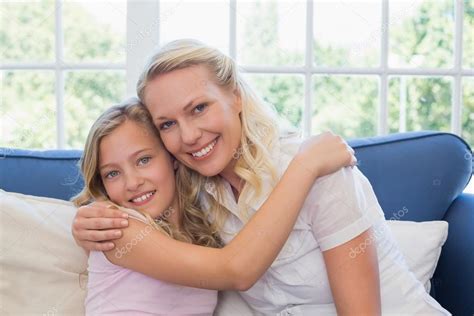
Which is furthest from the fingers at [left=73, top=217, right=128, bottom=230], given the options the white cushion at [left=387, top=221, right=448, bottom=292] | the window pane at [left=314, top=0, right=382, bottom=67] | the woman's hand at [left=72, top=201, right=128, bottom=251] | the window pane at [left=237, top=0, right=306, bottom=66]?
the window pane at [left=314, top=0, right=382, bottom=67]

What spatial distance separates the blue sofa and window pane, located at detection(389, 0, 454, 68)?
136 centimetres

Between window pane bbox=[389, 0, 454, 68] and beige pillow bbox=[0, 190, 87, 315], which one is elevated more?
window pane bbox=[389, 0, 454, 68]

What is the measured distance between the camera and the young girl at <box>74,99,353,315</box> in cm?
126

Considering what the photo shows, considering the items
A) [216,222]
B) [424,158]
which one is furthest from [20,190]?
[424,158]

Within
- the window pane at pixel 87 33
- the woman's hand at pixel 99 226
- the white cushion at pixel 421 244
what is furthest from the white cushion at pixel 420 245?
the window pane at pixel 87 33

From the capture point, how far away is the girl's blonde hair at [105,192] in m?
1.40

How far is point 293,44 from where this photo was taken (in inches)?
97.1

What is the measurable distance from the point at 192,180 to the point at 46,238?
38 cm

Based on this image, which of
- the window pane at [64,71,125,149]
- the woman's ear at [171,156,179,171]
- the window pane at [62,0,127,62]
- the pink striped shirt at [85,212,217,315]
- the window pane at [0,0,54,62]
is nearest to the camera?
the pink striped shirt at [85,212,217,315]

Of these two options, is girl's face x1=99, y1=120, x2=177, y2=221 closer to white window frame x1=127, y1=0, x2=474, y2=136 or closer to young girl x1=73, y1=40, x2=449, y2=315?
young girl x1=73, y1=40, x2=449, y2=315

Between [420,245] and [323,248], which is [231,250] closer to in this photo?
[323,248]

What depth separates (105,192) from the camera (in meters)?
1.46

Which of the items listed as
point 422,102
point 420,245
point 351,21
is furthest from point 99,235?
point 422,102

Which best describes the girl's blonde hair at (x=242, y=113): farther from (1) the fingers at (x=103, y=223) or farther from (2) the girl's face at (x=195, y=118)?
(1) the fingers at (x=103, y=223)
